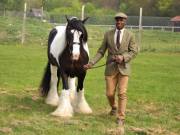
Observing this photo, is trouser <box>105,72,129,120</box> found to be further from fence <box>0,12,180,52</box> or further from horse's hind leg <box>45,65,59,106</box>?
fence <box>0,12,180,52</box>

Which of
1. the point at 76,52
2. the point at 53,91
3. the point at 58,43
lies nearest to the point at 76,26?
the point at 76,52

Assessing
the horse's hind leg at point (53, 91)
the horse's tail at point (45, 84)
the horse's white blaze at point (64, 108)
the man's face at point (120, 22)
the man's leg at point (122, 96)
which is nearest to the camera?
the man's face at point (120, 22)

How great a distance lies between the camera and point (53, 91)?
9.79 m

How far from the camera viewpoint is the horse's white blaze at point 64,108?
8.52 meters

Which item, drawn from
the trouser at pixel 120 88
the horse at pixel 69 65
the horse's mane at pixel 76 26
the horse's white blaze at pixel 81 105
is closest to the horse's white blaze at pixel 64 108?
the horse at pixel 69 65

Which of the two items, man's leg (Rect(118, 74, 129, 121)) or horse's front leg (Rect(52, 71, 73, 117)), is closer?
man's leg (Rect(118, 74, 129, 121))

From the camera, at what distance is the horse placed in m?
8.32

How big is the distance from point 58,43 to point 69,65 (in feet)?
2.13

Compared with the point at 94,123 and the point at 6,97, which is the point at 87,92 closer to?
the point at 6,97

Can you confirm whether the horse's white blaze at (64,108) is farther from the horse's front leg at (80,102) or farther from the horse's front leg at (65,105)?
the horse's front leg at (80,102)

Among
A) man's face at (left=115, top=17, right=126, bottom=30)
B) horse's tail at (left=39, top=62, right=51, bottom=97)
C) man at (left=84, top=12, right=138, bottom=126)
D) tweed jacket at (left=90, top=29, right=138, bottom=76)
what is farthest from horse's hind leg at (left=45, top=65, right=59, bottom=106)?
man's face at (left=115, top=17, right=126, bottom=30)

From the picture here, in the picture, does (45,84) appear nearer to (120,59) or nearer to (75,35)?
(75,35)

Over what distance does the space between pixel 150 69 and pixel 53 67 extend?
7.69 meters

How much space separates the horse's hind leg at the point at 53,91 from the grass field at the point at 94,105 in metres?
0.17
